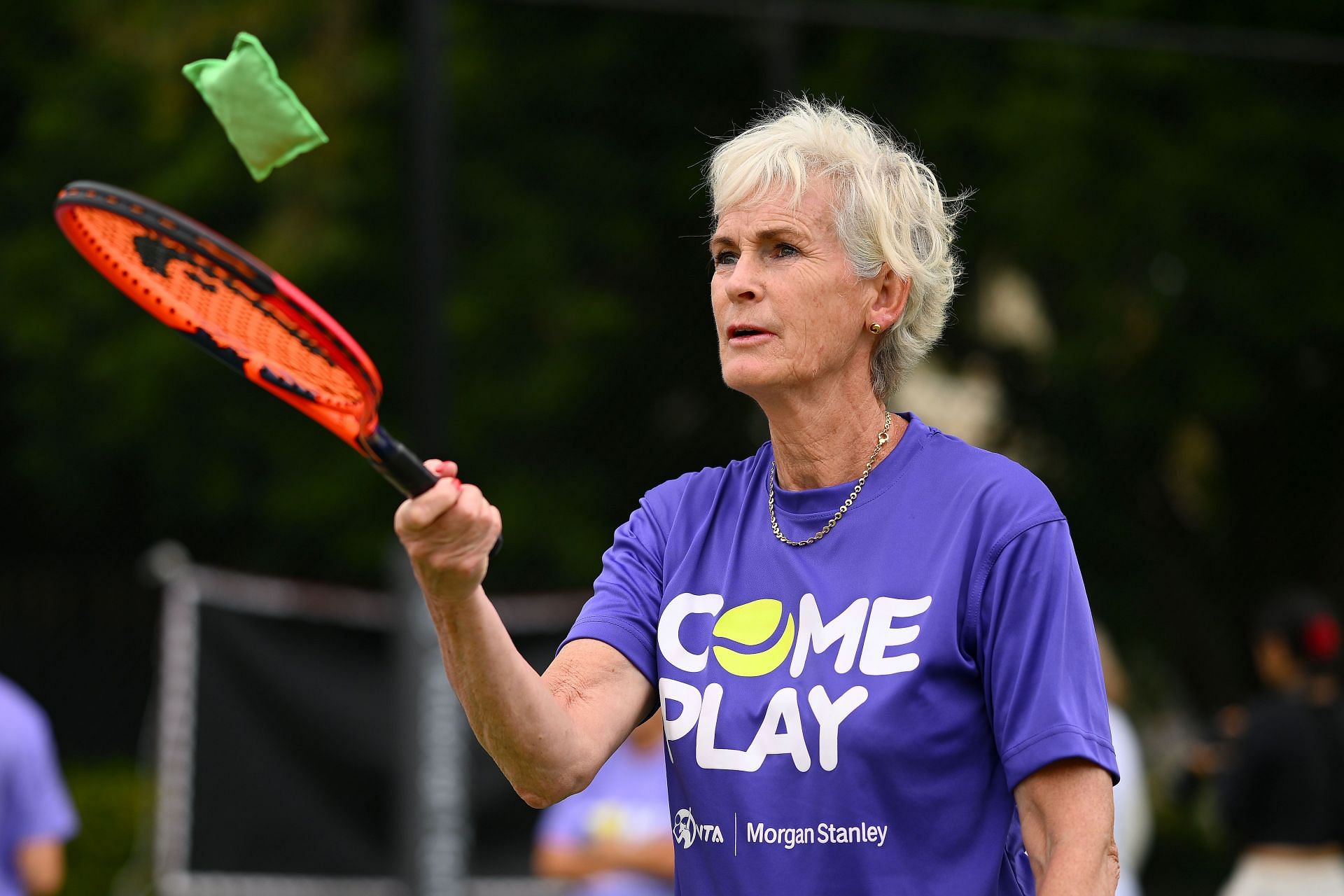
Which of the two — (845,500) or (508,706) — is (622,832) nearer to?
(845,500)

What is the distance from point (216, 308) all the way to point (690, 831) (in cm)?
96

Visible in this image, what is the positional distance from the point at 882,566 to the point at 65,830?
4.04 meters

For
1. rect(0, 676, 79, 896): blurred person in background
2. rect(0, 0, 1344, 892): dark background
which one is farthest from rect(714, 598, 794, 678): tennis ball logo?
rect(0, 0, 1344, 892): dark background

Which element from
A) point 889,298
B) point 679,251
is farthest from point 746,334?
point 679,251

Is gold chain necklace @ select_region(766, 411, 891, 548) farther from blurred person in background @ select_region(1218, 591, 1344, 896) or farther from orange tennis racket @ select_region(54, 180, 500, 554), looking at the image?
blurred person in background @ select_region(1218, 591, 1344, 896)

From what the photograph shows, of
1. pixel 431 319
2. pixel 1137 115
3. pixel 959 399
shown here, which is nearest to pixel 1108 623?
pixel 959 399

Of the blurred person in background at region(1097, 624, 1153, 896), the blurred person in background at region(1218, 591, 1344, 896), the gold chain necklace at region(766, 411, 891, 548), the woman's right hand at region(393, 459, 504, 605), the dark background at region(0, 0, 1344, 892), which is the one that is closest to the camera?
the woman's right hand at region(393, 459, 504, 605)

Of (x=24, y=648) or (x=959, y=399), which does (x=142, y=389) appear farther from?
(x=959, y=399)

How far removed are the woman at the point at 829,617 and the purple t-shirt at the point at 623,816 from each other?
2926mm

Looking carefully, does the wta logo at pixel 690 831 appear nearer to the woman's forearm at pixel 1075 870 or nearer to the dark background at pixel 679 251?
the woman's forearm at pixel 1075 870

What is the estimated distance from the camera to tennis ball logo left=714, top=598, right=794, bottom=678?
2.45m

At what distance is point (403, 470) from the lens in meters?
2.18

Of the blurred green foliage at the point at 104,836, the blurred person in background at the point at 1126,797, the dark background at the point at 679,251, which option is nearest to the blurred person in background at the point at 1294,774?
the blurred person in background at the point at 1126,797

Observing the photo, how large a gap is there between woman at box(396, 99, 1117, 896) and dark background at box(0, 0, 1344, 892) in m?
6.45
